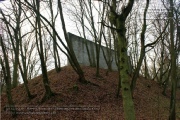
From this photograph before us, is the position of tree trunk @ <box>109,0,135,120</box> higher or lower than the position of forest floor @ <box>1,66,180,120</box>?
higher

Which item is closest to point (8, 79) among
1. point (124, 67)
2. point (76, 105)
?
point (76, 105)

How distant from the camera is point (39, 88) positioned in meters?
13.0

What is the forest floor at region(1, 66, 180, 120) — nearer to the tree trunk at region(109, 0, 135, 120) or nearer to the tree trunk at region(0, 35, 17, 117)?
the tree trunk at region(0, 35, 17, 117)

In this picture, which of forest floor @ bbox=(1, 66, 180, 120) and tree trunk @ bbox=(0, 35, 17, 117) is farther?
forest floor @ bbox=(1, 66, 180, 120)

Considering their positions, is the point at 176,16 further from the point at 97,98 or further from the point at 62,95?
the point at 62,95

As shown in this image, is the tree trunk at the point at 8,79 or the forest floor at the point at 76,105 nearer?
the tree trunk at the point at 8,79

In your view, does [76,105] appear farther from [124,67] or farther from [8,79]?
[124,67]

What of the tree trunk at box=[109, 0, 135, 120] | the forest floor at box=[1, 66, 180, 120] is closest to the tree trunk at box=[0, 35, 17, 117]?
the forest floor at box=[1, 66, 180, 120]

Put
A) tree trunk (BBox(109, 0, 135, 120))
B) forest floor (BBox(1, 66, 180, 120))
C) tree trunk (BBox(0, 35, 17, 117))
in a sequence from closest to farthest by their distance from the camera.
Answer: tree trunk (BBox(109, 0, 135, 120)), tree trunk (BBox(0, 35, 17, 117)), forest floor (BBox(1, 66, 180, 120))

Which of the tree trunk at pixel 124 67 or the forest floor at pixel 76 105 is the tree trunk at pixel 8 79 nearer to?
the forest floor at pixel 76 105

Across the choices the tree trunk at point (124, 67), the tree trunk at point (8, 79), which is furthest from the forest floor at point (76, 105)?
the tree trunk at point (124, 67)

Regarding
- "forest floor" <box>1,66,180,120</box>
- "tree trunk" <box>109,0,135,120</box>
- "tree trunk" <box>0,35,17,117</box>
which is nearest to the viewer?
"tree trunk" <box>109,0,135,120</box>

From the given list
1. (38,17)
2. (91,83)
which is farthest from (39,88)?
(38,17)

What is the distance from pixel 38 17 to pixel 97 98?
17.6ft
